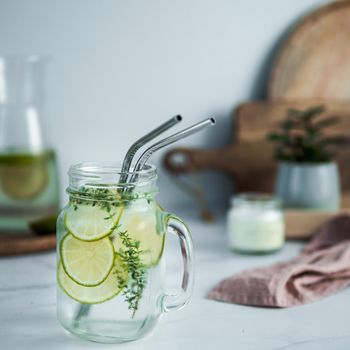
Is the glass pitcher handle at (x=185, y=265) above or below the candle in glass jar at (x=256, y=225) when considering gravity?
above

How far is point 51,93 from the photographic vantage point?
1371mm

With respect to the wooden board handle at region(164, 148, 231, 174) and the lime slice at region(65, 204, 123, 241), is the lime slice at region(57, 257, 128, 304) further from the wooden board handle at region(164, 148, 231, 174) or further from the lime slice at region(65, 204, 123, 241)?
the wooden board handle at region(164, 148, 231, 174)

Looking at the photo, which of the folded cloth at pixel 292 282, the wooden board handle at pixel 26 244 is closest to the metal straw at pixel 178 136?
the folded cloth at pixel 292 282

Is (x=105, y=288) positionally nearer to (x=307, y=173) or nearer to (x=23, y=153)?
(x=23, y=153)

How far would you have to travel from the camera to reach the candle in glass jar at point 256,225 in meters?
1.21

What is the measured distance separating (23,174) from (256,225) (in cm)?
44

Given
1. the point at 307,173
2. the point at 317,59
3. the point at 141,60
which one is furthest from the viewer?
the point at 317,59

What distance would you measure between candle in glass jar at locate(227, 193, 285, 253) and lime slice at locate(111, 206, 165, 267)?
46 cm

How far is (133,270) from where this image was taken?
0.75 metres

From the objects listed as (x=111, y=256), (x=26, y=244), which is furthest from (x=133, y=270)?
(x=26, y=244)

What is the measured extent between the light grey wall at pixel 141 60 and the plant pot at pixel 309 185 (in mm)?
263

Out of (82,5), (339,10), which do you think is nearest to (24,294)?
(82,5)

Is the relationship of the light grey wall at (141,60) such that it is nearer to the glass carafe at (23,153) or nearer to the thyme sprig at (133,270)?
the glass carafe at (23,153)

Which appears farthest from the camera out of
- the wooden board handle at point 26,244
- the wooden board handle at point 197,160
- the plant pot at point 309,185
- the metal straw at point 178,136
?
the wooden board handle at point 197,160
